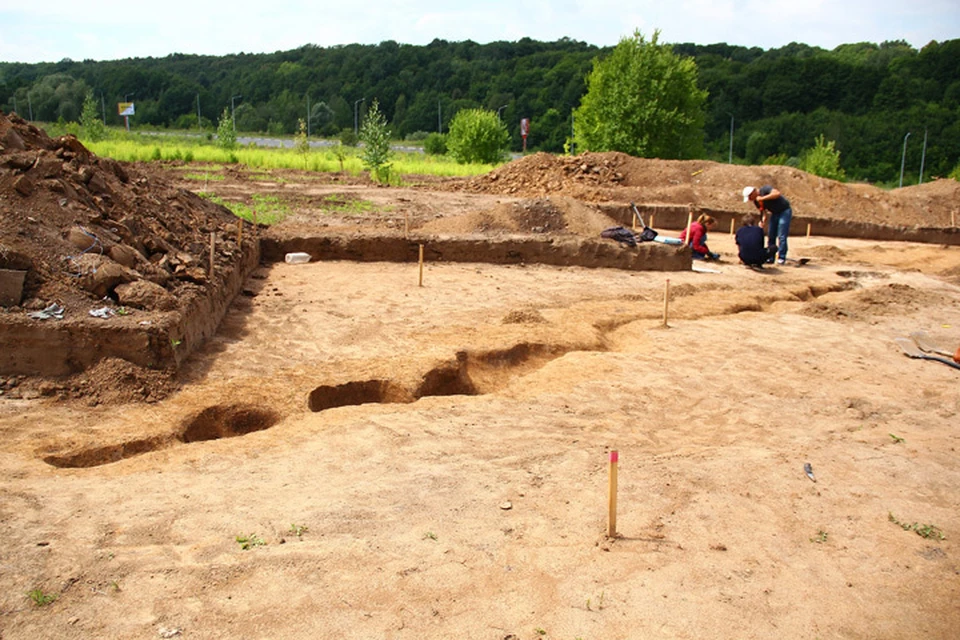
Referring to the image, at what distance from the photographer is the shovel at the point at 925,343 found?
8445 mm

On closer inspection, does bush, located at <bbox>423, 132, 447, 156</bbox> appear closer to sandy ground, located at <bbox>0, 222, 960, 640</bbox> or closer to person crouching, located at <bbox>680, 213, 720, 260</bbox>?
person crouching, located at <bbox>680, 213, 720, 260</bbox>

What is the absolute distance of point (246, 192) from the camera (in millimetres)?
18484

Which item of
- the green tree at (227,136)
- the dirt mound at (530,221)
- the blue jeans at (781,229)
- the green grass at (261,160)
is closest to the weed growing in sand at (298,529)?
the dirt mound at (530,221)

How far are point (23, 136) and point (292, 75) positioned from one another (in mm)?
96129

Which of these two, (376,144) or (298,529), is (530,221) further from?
(376,144)

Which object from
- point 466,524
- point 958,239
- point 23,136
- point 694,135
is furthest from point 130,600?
point 694,135

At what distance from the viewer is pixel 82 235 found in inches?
276

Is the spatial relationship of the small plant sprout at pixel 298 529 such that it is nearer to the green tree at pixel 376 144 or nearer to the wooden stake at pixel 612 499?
the wooden stake at pixel 612 499

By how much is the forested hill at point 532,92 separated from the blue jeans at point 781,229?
36.3 metres

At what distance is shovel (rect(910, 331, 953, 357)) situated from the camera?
27.7 ft

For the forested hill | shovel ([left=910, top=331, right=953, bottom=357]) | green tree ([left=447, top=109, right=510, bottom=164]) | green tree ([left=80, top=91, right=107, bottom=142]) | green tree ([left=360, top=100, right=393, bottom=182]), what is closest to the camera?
shovel ([left=910, top=331, right=953, bottom=357])

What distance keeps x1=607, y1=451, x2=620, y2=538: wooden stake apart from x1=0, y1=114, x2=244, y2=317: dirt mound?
14.4 feet

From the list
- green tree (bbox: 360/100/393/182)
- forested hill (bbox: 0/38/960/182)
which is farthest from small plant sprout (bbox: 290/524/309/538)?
forested hill (bbox: 0/38/960/182)

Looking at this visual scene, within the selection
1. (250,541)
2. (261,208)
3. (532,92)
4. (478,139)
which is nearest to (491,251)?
(261,208)
